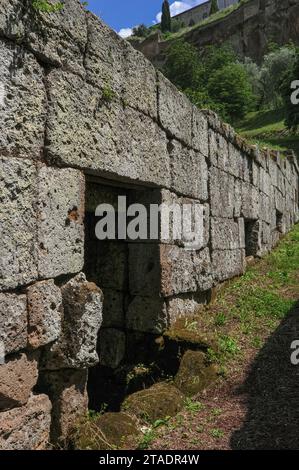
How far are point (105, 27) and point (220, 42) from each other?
63.0m

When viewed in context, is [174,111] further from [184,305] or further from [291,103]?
[291,103]

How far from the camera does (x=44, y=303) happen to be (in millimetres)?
3174

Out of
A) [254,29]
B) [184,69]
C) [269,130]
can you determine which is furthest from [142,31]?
[269,130]

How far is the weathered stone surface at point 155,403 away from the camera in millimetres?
3805

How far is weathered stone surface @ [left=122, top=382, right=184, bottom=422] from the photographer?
380 cm

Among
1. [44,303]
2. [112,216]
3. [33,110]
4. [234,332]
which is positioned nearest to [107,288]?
[112,216]

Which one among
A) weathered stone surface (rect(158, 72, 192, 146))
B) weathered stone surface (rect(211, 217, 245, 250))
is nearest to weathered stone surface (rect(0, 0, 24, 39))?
weathered stone surface (rect(158, 72, 192, 146))

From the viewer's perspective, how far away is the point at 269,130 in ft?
106

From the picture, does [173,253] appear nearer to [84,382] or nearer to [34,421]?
[84,382]

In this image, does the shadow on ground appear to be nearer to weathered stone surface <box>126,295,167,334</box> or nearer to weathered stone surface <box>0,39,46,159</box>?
weathered stone surface <box>126,295,167,334</box>

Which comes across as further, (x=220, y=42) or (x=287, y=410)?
(x=220, y=42)

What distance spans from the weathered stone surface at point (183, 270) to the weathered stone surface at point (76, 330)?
1.55 meters

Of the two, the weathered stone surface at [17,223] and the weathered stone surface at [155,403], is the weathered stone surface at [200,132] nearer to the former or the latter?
the weathered stone surface at [155,403]
